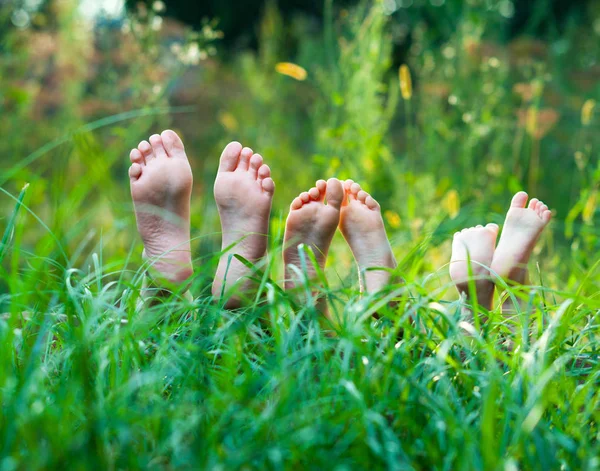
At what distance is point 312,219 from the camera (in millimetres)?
1346

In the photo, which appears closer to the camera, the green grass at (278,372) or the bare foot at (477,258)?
the green grass at (278,372)

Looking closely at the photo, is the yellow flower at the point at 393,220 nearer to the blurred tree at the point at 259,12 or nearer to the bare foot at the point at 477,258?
the bare foot at the point at 477,258

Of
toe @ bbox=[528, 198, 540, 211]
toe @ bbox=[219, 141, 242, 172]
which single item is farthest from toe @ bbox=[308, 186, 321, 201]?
toe @ bbox=[528, 198, 540, 211]

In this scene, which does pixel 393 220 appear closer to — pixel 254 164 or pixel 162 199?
pixel 254 164

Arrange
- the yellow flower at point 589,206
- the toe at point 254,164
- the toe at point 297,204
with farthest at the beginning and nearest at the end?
1. the yellow flower at point 589,206
2. the toe at point 254,164
3. the toe at point 297,204

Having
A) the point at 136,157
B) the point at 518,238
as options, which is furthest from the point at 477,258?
the point at 136,157

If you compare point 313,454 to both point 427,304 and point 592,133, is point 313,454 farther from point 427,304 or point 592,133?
point 592,133

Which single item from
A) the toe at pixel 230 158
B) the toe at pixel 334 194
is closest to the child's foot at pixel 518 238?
the toe at pixel 334 194

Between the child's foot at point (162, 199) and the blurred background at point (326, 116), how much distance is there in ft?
0.23

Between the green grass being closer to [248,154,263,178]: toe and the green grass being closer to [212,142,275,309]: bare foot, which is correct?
[212,142,275,309]: bare foot

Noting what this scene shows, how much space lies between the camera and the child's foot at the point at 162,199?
4.54 feet

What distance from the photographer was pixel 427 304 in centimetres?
103

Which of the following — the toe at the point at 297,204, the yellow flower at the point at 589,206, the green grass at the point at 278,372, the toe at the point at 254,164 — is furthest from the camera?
the yellow flower at the point at 589,206

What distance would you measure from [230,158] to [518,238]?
69cm
